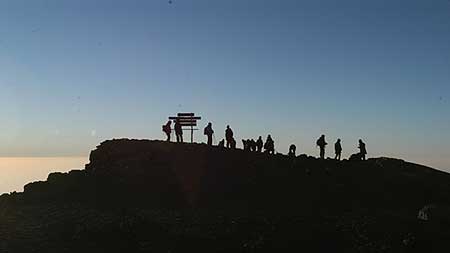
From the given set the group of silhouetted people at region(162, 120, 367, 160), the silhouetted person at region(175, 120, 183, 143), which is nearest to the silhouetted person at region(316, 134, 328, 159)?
the group of silhouetted people at region(162, 120, 367, 160)

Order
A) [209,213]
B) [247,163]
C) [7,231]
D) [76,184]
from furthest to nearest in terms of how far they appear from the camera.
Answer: [247,163] → [76,184] → [209,213] → [7,231]

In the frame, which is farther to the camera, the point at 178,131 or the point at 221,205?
the point at 178,131

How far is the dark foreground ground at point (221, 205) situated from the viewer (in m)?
32.5

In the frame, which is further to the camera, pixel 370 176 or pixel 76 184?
pixel 370 176

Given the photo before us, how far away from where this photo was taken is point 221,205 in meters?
39.2

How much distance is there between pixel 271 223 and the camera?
34625 mm

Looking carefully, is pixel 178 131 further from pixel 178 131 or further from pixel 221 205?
pixel 221 205

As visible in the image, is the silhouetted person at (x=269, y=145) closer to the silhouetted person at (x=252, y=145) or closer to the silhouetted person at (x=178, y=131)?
the silhouetted person at (x=252, y=145)

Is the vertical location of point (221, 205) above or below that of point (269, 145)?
below

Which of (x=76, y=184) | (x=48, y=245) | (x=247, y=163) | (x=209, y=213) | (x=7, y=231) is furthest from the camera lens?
(x=247, y=163)

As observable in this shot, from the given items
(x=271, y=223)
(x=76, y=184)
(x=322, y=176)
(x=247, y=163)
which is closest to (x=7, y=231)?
(x=76, y=184)

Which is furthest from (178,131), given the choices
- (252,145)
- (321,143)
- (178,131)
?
(321,143)

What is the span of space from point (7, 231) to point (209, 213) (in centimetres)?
1110

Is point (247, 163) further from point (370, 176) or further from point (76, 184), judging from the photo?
point (76, 184)
